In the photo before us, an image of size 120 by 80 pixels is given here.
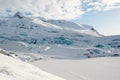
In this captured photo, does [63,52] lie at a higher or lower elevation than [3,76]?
lower

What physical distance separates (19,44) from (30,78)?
12289 cm

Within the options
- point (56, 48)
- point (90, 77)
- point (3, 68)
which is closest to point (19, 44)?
point (56, 48)

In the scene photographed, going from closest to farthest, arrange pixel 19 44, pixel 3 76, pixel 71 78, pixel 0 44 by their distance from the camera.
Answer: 1. pixel 3 76
2. pixel 71 78
3. pixel 19 44
4. pixel 0 44

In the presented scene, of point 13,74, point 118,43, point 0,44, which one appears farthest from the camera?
point 118,43

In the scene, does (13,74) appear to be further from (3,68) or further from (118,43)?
(118,43)

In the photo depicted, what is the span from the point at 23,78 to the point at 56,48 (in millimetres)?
113396

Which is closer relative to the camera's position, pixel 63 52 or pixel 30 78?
pixel 30 78

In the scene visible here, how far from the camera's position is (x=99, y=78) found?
2075 centimetres

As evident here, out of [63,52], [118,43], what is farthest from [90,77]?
[118,43]

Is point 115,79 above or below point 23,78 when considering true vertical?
below

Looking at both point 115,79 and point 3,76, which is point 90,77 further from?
point 3,76

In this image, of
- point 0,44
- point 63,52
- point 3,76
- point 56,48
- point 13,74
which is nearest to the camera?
point 3,76

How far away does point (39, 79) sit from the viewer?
10391 millimetres

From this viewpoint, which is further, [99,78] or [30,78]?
[99,78]
